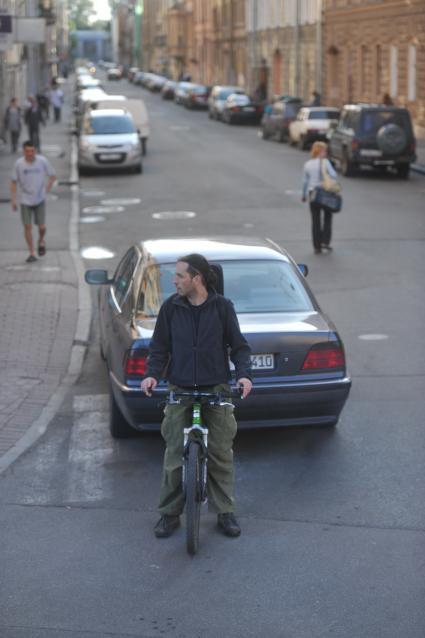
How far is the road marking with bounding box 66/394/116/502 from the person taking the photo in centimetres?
802

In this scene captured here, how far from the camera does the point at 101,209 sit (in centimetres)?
2581

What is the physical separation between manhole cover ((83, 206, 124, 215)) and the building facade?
20.3 metres

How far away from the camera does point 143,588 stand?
6.32 m

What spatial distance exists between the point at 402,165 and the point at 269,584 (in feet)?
87.4

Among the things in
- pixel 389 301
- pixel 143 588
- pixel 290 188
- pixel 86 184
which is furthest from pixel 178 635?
pixel 86 184

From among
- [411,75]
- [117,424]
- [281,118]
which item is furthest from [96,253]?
[411,75]

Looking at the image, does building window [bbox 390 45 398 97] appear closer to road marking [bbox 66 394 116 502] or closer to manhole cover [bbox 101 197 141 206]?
manhole cover [bbox 101 197 141 206]

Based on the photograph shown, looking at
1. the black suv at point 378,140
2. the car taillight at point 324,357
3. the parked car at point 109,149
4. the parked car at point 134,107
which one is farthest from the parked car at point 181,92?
the car taillight at point 324,357

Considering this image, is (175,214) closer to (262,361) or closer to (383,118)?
(383,118)

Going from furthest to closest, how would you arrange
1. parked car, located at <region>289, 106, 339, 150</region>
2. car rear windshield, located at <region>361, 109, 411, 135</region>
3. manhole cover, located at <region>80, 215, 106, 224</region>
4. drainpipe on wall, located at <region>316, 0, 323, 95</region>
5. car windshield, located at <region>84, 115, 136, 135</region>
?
drainpipe on wall, located at <region>316, 0, 323, 95</region> → parked car, located at <region>289, 106, 339, 150</region> → car windshield, located at <region>84, 115, 136, 135</region> → car rear windshield, located at <region>361, 109, 411, 135</region> → manhole cover, located at <region>80, 215, 106, 224</region>

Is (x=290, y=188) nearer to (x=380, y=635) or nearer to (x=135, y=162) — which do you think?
(x=135, y=162)

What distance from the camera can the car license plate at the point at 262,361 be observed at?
8.41 metres

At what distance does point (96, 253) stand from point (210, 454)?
502 inches

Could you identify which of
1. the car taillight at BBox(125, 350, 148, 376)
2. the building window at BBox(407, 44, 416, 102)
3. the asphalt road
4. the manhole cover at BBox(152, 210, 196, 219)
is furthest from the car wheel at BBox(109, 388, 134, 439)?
the building window at BBox(407, 44, 416, 102)
